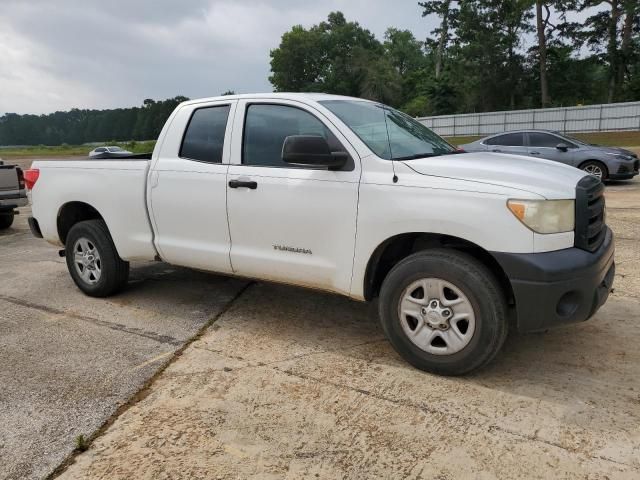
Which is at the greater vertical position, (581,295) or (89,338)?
(581,295)

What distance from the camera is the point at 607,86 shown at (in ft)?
150

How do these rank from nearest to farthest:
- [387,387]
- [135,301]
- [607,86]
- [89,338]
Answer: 1. [387,387]
2. [89,338]
3. [135,301]
4. [607,86]

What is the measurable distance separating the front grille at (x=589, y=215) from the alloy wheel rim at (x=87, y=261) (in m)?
4.07

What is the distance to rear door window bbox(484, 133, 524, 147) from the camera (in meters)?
12.8

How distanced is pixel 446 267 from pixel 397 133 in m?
1.28

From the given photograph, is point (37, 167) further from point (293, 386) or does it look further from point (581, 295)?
point (581, 295)

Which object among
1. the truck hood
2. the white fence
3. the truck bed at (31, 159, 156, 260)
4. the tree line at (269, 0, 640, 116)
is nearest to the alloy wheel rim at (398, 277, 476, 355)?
the truck hood

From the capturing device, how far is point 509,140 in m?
12.9

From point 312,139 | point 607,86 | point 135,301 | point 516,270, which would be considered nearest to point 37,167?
point 135,301

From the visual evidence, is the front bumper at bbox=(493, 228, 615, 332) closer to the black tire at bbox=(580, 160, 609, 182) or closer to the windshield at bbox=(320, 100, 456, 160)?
the windshield at bbox=(320, 100, 456, 160)

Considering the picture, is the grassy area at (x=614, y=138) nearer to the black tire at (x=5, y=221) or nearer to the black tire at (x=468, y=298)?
the black tire at (x=5, y=221)

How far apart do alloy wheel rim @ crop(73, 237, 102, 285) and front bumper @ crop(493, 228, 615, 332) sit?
3735 mm

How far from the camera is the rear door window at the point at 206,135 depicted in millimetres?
4336

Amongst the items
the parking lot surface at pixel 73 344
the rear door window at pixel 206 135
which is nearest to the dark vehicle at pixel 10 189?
the parking lot surface at pixel 73 344
